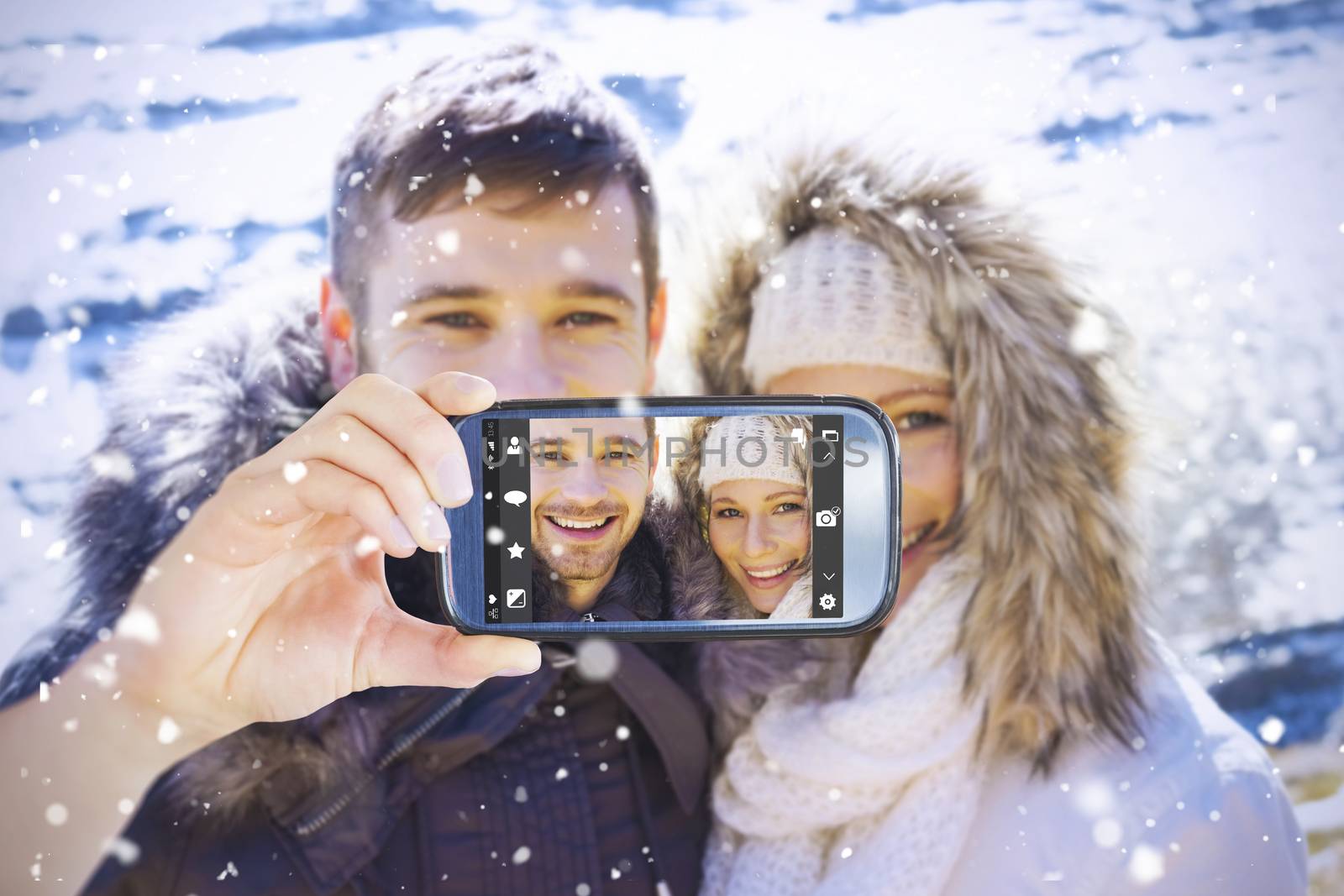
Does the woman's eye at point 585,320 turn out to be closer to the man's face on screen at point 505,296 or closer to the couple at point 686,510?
the man's face on screen at point 505,296

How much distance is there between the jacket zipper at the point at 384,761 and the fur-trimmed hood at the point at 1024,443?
0.62m

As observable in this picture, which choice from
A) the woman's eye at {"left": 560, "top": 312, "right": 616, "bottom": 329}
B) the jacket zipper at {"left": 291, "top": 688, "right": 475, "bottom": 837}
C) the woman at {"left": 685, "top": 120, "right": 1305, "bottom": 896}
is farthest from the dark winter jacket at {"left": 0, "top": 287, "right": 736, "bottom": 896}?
the woman's eye at {"left": 560, "top": 312, "right": 616, "bottom": 329}

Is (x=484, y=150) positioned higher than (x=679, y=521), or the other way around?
(x=484, y=150)

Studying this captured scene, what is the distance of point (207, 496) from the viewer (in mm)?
1022

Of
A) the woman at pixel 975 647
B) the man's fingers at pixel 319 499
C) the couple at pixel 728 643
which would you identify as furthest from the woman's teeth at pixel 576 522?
the woman at pixel 975 647

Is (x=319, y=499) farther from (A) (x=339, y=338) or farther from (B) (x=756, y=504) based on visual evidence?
(A) (x=339, y=338)

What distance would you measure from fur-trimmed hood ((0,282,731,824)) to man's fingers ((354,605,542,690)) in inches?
11.0

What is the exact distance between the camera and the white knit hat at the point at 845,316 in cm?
106

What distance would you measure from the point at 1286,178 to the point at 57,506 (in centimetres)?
202

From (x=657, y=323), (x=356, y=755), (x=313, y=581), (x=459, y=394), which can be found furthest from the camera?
(x=657, y=323)

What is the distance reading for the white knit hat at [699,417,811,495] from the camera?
702mm

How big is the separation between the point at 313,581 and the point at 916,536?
750mm

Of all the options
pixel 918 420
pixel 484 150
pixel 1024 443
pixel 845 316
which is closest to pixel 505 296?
pixel 484 150

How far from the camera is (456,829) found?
98 centimetres
